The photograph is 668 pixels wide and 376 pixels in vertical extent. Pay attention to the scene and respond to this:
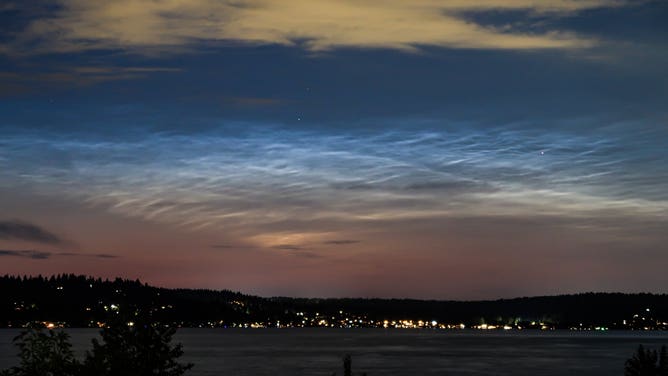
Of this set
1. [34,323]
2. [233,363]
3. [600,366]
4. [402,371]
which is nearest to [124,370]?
[34,323]

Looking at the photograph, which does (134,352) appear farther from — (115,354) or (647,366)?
(647,366)

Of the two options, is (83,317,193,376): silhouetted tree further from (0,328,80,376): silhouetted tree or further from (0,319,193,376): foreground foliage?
(0,328,80,376): silhouetted tree

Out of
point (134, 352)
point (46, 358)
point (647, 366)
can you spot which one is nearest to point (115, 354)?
point (134, 352)

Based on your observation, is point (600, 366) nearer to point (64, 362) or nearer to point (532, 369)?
point (532, 369)

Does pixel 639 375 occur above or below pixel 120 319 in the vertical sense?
below

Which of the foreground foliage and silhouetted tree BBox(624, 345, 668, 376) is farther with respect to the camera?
silhouetted tree BBox(624, 345, 668, 376)

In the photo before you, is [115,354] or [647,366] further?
[647,366]

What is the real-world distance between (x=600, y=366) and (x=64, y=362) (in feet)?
455

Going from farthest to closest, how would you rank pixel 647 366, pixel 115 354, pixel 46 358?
pixel 647 366 < pixel 46 358 < pixel 115 354

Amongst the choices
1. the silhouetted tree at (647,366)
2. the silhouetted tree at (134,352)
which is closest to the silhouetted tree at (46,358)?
the silhouetted tree at (134,352)

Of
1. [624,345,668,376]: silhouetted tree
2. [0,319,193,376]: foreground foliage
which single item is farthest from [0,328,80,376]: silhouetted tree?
[624,345,668,376]: silhouetted tree

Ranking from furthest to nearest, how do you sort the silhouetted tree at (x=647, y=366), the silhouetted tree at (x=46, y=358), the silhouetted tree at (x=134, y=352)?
the silhouetted tree at (x=647, y=366), the silhouetted tree at (x=46, y=358), the silhouetted tree at (x=134, y=352)

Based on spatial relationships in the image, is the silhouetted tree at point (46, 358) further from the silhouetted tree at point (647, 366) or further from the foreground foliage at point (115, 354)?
the silhouetted tree at point (647, 366)

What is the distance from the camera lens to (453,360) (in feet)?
535
